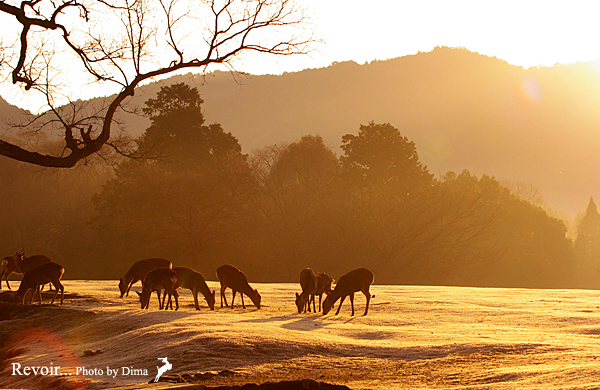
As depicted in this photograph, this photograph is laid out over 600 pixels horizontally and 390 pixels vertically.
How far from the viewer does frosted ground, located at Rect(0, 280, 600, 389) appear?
25.0 ft

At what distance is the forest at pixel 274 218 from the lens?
2023 inches

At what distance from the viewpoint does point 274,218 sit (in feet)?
192

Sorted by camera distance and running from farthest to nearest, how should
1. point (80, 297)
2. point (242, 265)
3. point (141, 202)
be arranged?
point (242, 265), point (141, 202), point (80, 297)

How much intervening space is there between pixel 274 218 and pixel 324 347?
48994 mm

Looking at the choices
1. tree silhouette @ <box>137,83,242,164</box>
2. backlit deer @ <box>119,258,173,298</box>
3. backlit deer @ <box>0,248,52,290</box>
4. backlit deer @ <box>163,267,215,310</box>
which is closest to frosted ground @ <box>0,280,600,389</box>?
backlit deer @ <box>163,267,215,310</box>

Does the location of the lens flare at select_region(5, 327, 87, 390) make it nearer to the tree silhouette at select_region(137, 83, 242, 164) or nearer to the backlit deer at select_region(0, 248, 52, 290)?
the backlit deer at select_region(0, 248, 52, 290)

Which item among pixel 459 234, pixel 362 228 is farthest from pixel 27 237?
pixel 459 234

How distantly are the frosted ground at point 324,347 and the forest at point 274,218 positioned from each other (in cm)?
3645

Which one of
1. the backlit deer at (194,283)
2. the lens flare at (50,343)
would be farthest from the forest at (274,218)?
the lens flare at (50,343)

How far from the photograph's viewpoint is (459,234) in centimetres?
5634

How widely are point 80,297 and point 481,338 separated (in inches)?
507

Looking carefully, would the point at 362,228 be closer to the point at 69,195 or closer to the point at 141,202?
the point at 141,202

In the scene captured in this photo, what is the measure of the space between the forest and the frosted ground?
1435 inches

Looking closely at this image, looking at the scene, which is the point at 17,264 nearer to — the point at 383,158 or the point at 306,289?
the point at 306,289
